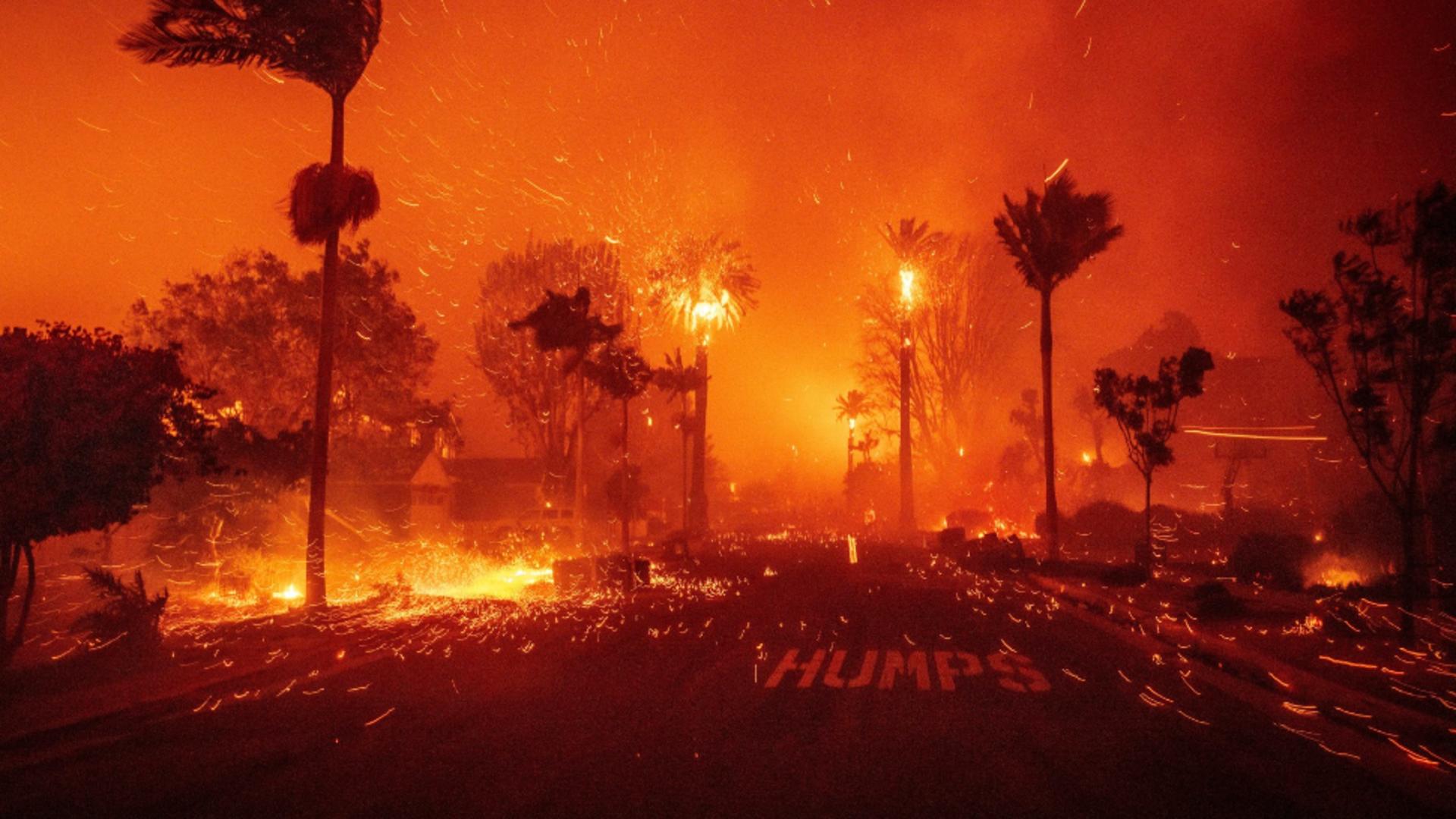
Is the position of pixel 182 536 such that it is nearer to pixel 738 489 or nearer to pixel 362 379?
pixel 362 379

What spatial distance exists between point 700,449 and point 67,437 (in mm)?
43293

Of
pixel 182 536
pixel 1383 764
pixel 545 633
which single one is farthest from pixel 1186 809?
pixel 182 536

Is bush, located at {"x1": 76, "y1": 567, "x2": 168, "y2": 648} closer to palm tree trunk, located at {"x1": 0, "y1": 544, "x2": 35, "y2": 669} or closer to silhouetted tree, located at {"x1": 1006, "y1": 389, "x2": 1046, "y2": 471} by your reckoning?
palm tree trunk, located at {"x1": 0, "y1": 544, "x2": 35, "y2": 669}

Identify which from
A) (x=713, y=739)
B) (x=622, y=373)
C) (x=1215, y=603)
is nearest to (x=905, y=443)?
(x=622, y=373)

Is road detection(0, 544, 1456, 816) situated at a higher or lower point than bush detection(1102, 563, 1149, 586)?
higher

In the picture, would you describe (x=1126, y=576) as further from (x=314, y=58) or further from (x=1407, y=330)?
(x=314, y=58)

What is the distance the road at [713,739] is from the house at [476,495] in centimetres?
2564

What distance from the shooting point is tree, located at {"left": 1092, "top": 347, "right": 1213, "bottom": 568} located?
25250 millimetres

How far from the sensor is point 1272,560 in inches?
974

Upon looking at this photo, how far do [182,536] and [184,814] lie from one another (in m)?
21.5

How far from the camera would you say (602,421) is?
2603 inches

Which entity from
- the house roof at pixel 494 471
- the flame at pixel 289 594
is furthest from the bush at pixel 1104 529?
the flame at pixel 289 594

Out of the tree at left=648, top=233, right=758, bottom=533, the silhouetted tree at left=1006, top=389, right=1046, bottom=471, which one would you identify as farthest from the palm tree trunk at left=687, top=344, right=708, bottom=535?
the silhouetted tree at left=1006, top=389, right=1046, bottom=471

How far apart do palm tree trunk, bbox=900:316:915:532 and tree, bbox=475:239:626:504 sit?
54.8 ft
